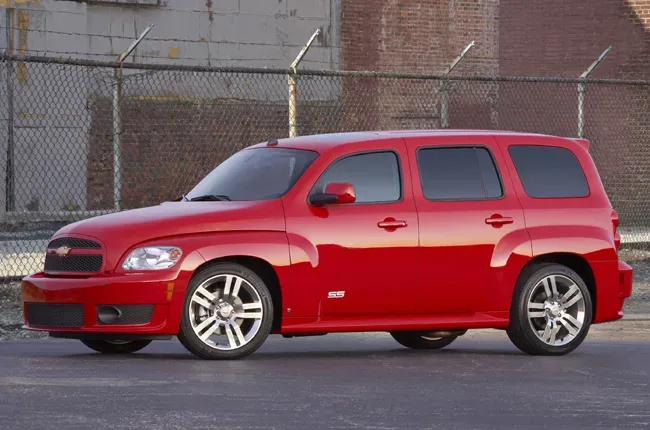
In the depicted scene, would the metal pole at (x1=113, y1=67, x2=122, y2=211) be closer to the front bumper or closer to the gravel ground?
the gravel ground

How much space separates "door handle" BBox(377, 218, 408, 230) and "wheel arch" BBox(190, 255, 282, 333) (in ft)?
2.80

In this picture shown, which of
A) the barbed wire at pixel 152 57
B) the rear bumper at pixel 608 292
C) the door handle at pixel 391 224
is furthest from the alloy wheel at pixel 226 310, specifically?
the barbed wire at pixel 152 57

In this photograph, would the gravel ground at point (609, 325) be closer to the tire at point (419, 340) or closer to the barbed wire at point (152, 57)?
the tire at point (419, 340)

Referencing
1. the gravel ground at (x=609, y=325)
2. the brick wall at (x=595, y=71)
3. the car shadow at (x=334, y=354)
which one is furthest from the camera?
the brick wall at (x=595, y=71)

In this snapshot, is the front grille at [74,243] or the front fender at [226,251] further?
the front grille at [74,243]

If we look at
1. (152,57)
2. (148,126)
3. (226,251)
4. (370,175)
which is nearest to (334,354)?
(370,175)

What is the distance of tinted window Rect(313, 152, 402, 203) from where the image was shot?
37.0ft

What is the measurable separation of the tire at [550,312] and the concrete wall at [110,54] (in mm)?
10197

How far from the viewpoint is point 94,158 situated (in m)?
23.0

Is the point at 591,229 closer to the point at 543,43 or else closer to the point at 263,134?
the point at 263,134

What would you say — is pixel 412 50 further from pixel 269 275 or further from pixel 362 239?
pixel 269 275

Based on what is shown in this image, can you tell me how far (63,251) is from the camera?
1075cm

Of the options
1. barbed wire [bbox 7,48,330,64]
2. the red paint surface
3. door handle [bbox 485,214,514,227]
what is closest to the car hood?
the red paint surface

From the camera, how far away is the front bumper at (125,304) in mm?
10438
